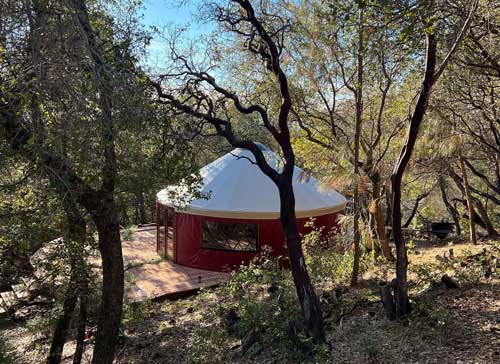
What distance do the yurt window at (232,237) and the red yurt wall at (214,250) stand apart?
3.3 inches

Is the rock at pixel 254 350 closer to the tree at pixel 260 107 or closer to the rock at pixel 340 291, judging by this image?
the tree at pixel 260 107

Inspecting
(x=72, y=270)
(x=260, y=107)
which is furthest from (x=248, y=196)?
(x=72, y=270)

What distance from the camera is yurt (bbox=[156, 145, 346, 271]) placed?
787cm

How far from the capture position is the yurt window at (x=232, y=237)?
798cm

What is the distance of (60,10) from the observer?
7.84 ft

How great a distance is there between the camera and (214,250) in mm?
8039

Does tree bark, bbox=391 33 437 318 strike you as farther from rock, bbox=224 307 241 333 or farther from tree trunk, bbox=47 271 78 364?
tree trunk, bbox=47 271 78 364

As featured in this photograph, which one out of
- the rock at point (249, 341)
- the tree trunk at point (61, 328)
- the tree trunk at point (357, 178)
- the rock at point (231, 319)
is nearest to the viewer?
the rock at point (249, 341)

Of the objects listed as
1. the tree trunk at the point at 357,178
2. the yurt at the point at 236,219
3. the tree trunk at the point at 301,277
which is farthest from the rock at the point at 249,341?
the yurt at the point at 236,219

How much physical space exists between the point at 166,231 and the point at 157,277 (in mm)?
1524

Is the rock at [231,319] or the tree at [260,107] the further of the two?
the rock at [231,319]

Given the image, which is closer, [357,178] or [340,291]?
[340,291]

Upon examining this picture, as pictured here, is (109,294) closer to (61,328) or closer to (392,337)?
(61,328)

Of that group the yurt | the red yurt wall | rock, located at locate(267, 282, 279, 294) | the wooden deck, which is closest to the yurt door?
the yurt
